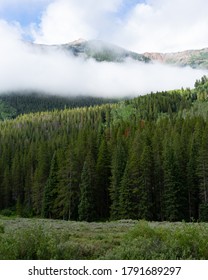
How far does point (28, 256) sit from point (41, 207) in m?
83.9

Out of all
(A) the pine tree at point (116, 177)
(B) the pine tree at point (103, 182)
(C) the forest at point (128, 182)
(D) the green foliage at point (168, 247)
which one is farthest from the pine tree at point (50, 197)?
(D) the green foliage at point (168, 247)

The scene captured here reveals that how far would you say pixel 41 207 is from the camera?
97250mm

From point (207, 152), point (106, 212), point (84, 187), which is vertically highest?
point (207, 152)

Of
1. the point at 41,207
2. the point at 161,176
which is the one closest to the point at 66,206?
the point at 41,207

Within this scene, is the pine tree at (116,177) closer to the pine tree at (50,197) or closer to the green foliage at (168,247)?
the pine tree at (50,197)

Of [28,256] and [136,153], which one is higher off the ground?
[136,153]

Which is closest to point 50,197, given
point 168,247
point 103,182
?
point 103,182

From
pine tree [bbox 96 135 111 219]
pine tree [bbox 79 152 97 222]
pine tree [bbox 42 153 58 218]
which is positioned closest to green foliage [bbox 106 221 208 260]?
pine tree [bbox 79 152 97 222]

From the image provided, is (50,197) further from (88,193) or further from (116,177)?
(116,177)

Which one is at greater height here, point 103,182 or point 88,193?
point 103,182

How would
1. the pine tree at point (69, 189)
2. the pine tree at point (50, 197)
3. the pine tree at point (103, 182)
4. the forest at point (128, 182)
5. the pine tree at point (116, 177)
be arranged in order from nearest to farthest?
the forest at point (128, 182)
the pine tree at point (116, 177)
the pine tree at point (69, 189)
the pine tree at point (103, 182)
the pine tree at point (50, 197)

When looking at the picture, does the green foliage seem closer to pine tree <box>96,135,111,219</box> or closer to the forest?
the forest
